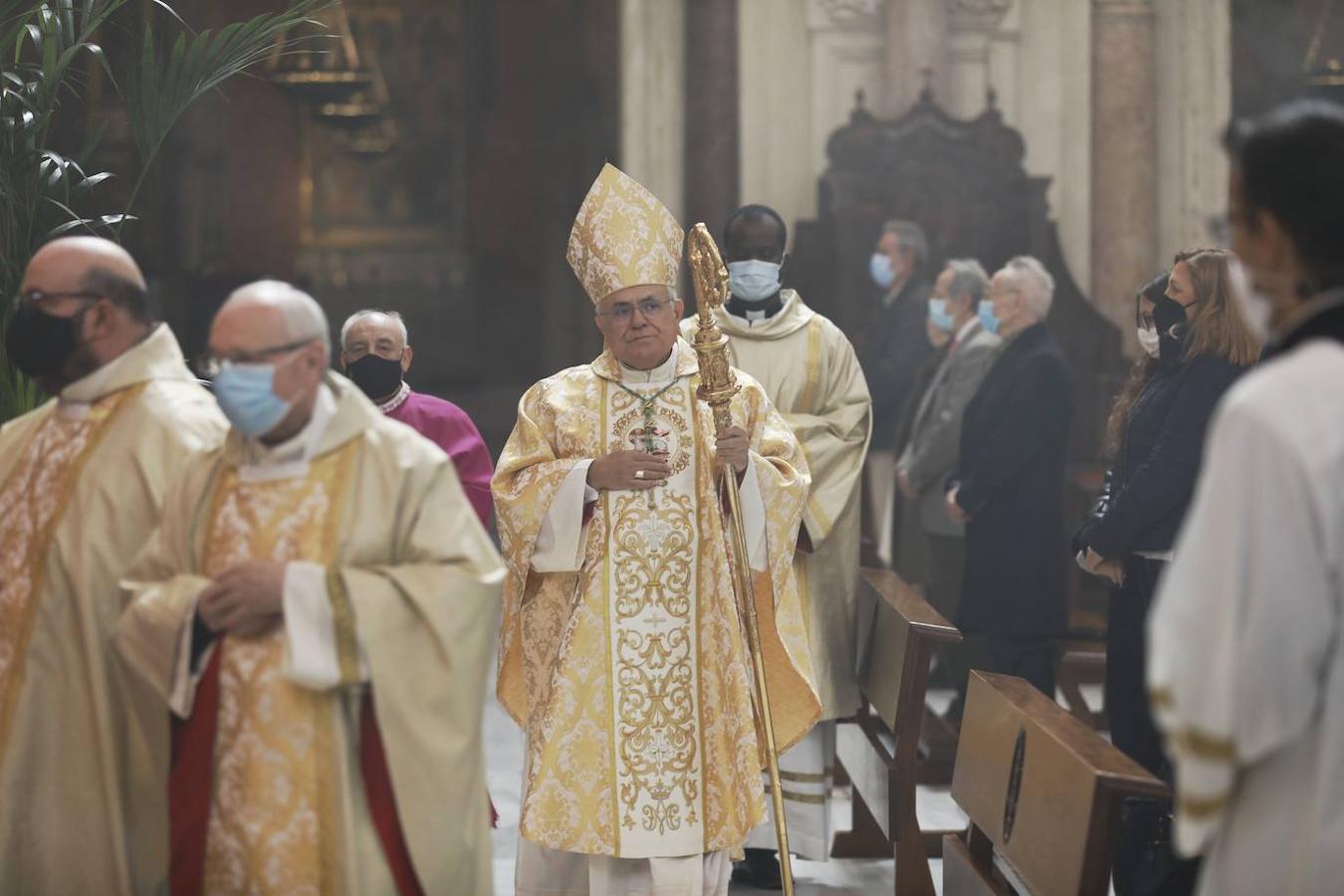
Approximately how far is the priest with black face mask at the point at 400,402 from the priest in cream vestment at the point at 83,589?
1.46m

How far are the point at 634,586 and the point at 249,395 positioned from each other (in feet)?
5.49

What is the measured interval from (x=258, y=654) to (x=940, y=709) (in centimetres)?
529

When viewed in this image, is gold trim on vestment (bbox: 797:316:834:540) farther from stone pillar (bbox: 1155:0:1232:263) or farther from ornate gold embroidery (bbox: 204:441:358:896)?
stone pillar (bbox: 1155:0:1232:263)

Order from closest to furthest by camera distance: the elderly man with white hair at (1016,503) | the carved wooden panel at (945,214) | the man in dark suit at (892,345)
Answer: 1. the elderly man with white hair at (1016,503)
2. the man in dark suit at (892,345)
3. the carved wooden panel at (945,214)

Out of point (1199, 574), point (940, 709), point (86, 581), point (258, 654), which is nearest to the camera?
point (1199, 574)

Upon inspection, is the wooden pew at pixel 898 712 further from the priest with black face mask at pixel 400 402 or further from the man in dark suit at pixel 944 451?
the man in dark suit at pixel 944 451

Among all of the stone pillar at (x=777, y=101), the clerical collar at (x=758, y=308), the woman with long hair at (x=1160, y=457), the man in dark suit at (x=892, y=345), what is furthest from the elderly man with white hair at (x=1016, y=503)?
the stone pillar at (x=777, y=101)

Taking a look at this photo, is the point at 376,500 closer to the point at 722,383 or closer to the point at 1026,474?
the point at 722,383

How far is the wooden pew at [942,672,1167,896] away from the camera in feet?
10.0

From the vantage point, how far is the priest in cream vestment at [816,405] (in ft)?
18.1

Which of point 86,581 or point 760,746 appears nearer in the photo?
point 86,581

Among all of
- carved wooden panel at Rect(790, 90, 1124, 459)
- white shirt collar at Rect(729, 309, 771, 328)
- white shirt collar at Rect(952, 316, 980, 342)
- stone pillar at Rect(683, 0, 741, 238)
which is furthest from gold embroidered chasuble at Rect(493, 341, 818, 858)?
stone pillar at Rect(683, 0, 741, 238)

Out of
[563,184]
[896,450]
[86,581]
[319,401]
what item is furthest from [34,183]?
[563,184]

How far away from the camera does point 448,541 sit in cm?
305
